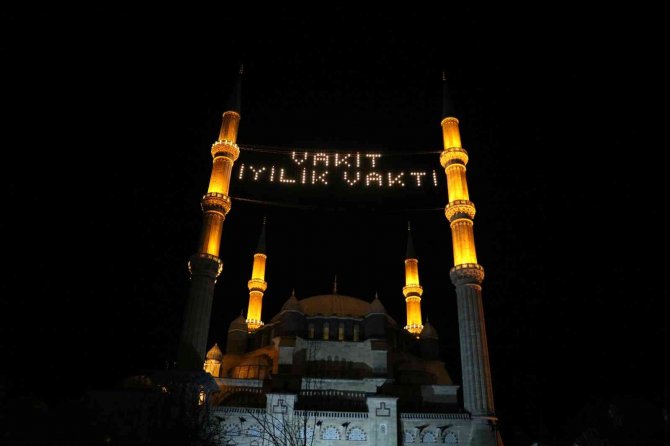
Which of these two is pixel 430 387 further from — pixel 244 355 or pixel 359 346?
pixel 244 355


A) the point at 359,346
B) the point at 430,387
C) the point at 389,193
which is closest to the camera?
the point at 389,193

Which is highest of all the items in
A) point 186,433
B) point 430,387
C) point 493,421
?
point 430,387

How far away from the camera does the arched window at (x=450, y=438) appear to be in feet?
91.5

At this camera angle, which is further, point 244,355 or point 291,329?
point 244,355

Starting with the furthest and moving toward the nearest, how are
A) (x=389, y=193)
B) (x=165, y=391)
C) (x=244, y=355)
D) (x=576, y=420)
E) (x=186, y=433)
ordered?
1. (x=244, y=355)
2. (x=576, y=420)
3. (x=389, y=193)
4. (x=165, y=391)
5. (x=186, y=433)

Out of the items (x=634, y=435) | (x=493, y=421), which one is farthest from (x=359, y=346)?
(x=634, y=435)

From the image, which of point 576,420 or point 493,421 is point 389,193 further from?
point 576,420

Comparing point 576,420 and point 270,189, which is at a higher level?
point 270,189

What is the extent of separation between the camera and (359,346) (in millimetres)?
36875

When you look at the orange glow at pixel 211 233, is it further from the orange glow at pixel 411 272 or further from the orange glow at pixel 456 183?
the orange glow at pixel 411 272

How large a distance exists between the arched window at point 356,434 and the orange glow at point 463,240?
10869 millimetres

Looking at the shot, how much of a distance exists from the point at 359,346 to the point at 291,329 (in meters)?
4.51

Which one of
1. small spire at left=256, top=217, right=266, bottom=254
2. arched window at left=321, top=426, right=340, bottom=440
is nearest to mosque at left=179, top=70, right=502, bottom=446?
arched window at left=321, top=426, right=340, bottom=440

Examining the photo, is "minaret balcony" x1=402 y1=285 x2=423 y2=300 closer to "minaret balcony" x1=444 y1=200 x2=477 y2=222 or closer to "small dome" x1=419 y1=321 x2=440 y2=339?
"small dome" x1=419 y1=321 x2=440 y2=339
